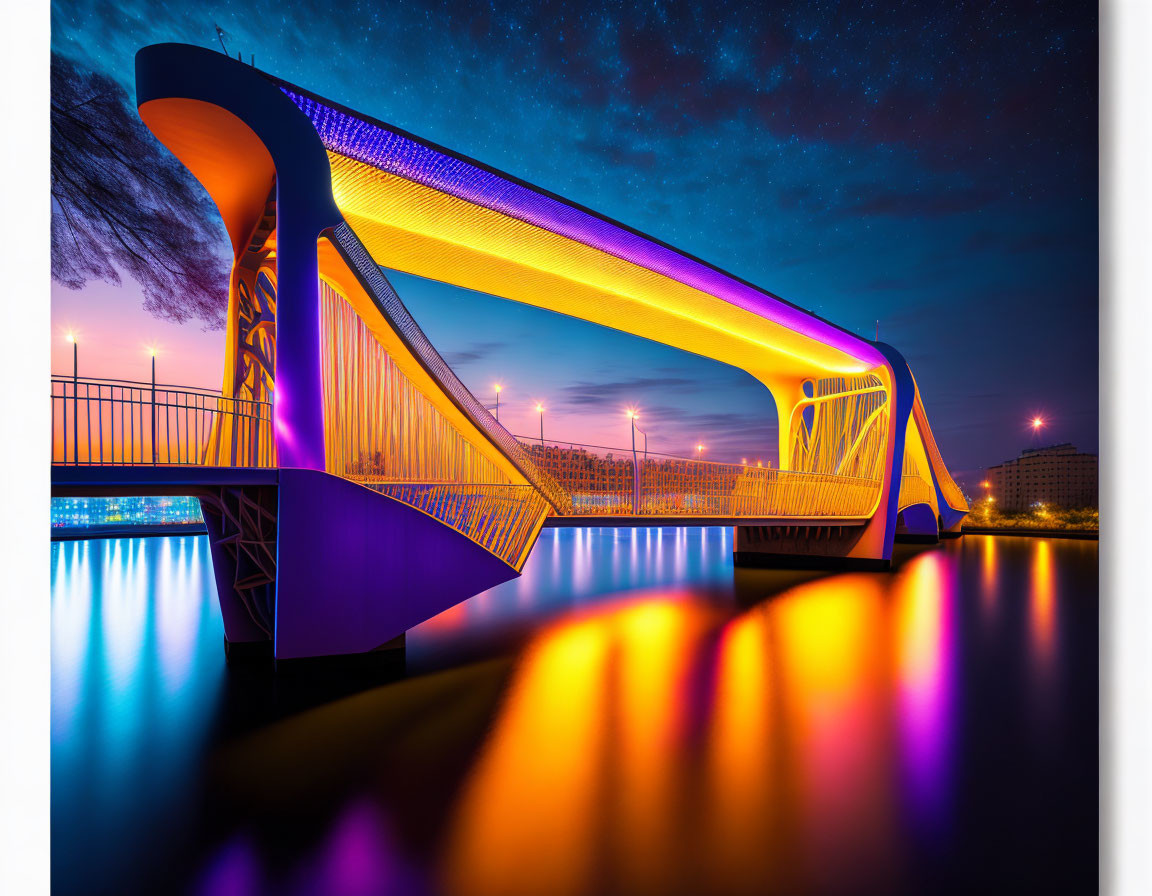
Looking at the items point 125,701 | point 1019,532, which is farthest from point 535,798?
point 1019,532

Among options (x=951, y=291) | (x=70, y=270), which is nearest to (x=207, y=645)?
(x=70, y=270)

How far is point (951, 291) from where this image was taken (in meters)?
8.42

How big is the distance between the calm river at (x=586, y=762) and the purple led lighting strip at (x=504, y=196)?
6.49 meters

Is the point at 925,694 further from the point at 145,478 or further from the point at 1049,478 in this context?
the point at 1049,478

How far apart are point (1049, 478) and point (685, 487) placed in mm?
7755

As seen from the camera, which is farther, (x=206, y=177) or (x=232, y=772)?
(x=206, y=177)

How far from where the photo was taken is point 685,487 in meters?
11.9

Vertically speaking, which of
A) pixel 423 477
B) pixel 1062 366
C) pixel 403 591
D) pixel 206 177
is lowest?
pixel 403 591

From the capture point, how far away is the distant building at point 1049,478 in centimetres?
519

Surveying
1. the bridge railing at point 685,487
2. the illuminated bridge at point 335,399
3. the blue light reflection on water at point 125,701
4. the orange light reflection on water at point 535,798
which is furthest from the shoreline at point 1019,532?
the blue light reflection on water at point 125,701

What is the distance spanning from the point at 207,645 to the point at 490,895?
6931 mm

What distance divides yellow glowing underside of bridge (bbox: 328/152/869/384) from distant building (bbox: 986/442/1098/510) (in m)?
5.90

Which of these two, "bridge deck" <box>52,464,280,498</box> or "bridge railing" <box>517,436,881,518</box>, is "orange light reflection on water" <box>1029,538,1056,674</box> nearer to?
"bridge railing" <box>517,436,881,518</box>

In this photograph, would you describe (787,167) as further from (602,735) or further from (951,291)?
(602,735)
